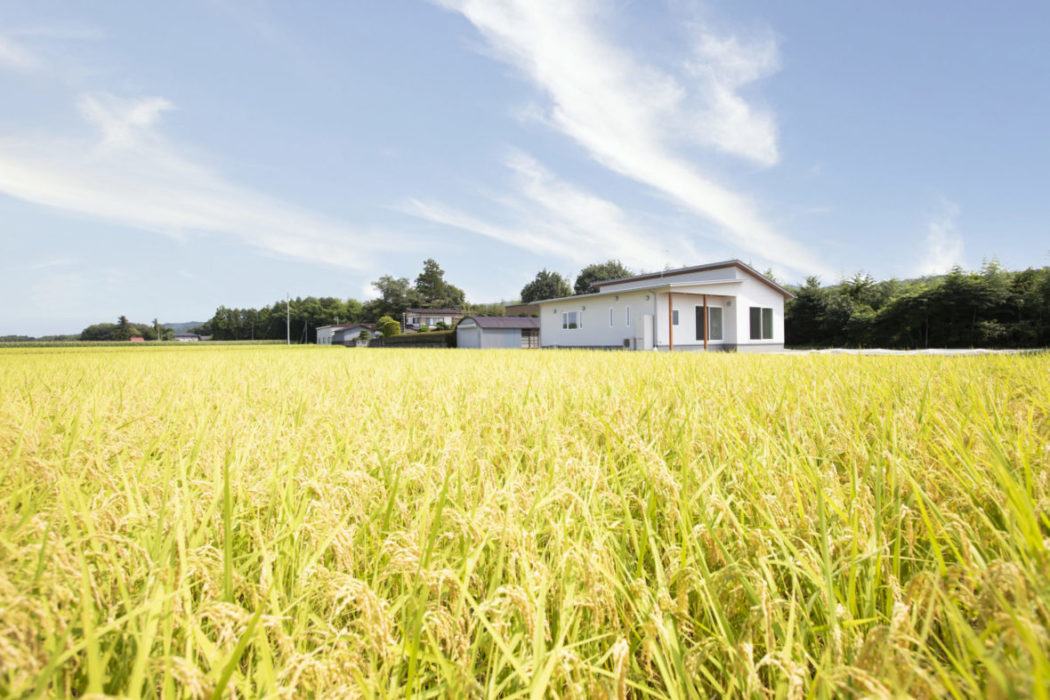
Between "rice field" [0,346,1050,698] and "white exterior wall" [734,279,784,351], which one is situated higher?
"white exterior wall" [734,279,784,351]

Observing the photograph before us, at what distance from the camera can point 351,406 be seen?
271cm

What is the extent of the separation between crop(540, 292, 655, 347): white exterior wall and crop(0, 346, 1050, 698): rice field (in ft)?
65.4

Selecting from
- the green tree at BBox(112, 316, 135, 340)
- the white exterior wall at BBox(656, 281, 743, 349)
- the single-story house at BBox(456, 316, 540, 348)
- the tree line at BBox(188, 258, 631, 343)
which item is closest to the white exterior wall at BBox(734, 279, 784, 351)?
the white exterior wall at BBox(656, 281, 743, 349)

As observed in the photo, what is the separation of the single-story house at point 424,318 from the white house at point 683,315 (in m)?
40.2

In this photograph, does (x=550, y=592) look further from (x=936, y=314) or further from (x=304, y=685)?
(x=936, y=314)

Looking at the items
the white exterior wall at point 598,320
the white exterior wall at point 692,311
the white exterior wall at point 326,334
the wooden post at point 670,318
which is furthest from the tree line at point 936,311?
the white exterior wall at point 326,334

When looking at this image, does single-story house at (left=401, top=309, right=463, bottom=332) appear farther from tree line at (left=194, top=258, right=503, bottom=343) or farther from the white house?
the white house

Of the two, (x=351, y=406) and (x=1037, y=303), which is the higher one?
(x=1037, y=303)

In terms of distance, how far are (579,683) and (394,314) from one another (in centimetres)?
7259

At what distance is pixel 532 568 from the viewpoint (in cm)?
94

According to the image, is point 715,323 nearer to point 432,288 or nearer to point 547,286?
point 547,286

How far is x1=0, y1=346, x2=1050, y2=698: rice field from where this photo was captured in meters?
0.59

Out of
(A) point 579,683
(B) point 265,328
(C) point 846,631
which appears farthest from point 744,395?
(B) point 265,328

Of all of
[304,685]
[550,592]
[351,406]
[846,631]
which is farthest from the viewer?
[351,406]
